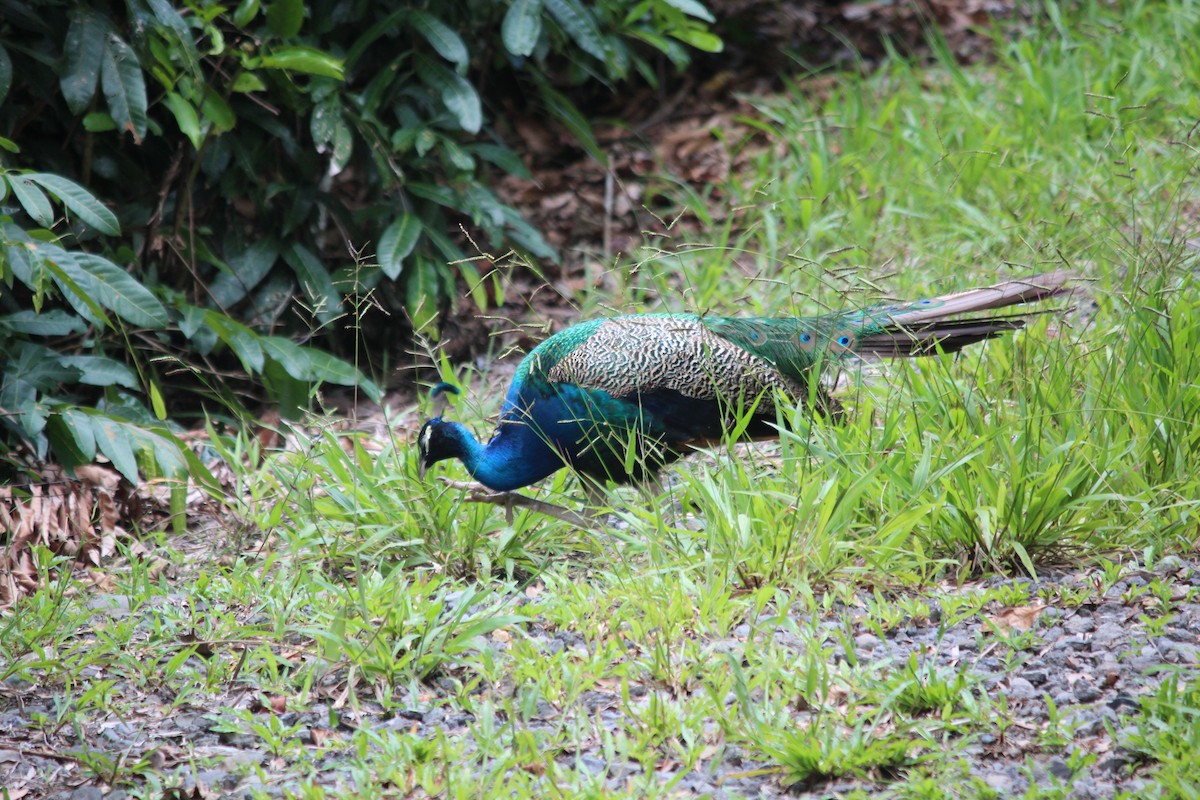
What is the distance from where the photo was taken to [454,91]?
473 centimetres

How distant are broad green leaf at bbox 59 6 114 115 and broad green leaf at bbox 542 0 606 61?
6.30 feet

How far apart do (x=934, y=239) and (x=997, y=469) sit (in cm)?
214

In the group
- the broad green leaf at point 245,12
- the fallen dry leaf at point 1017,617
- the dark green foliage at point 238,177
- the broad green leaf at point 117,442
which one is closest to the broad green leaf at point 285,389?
the dark green foliage at point 238,177

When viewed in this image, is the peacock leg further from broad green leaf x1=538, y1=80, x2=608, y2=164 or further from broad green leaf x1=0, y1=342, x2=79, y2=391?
broad green leaf x1=538, y1=80, x2=608, y2=164

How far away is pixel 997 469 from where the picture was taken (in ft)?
10.0

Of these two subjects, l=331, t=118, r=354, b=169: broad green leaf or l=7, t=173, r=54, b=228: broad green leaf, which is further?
l=331, t=118, r=354, b=169: broad green leaf

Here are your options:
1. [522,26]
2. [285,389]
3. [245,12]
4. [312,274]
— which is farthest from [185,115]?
[522,26]

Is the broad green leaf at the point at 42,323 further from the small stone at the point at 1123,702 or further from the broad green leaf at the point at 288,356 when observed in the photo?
the small stone at the point at 1123,702

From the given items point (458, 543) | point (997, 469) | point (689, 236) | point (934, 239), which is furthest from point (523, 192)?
point (997, 469)

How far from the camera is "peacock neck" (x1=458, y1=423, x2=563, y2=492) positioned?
137 inches

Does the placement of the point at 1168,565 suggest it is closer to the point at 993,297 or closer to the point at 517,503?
the point at 993,297

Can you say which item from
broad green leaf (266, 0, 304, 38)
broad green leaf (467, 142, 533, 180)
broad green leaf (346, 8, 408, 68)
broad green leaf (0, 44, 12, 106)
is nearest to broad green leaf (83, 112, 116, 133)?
broad green leaf (0, 44, 12, 106)

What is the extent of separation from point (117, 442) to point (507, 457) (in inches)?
50.6

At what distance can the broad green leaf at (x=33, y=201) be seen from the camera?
3326 mm
